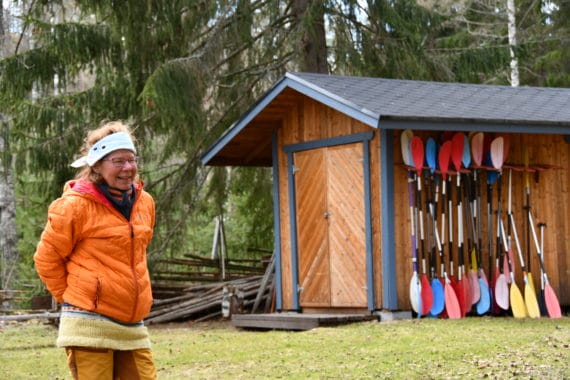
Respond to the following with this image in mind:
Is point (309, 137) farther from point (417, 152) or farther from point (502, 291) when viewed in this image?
point (502, 291)

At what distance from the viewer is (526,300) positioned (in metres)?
13.6

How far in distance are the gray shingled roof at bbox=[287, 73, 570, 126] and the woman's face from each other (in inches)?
273

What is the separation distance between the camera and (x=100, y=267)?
538cm

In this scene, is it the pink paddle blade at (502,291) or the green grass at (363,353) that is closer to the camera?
the green grass at (363,353)

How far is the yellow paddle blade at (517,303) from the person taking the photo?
13.5 m

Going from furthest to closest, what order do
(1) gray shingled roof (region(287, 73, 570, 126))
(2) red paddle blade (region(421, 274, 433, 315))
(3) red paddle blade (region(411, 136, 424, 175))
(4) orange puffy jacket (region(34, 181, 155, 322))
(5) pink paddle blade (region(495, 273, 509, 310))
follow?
(5) pink paddle blade (region(495, 273, 509, 310)), (3) red paddle blade (region(411, 136, 424, 175)), (2) red paddle blade (region(421, 274, 433, 315)), (1) gray shingled roof (region(287, 73, 570, 126)), (4) orange puffy jacket (region(34, 181, 155, 322))

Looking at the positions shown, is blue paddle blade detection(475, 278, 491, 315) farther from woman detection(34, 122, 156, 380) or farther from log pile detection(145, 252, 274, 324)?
woman detection(34, 122, 156, 380)

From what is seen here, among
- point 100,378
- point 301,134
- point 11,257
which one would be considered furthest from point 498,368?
point 11,257

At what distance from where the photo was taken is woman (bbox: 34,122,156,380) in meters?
5.36

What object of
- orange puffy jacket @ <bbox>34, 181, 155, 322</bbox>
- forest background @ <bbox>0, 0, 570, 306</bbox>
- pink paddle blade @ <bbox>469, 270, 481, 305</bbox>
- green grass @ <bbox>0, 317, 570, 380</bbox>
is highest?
forest background @ <bbox>0, 0, 570, 306</bbox>

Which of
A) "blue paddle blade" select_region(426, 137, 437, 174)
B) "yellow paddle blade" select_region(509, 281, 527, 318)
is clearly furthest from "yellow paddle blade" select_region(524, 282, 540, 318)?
"blue paddle blade" select_region(426, 137, 437, 174)

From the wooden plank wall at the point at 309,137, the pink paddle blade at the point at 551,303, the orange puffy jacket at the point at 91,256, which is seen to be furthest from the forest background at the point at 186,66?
the orange puffy jacket at the point at 91,256

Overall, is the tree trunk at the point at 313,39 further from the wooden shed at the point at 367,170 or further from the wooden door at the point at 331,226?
the wooden door at the point at 331,226

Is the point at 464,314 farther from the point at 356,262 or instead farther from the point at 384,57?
the point at 384,57
